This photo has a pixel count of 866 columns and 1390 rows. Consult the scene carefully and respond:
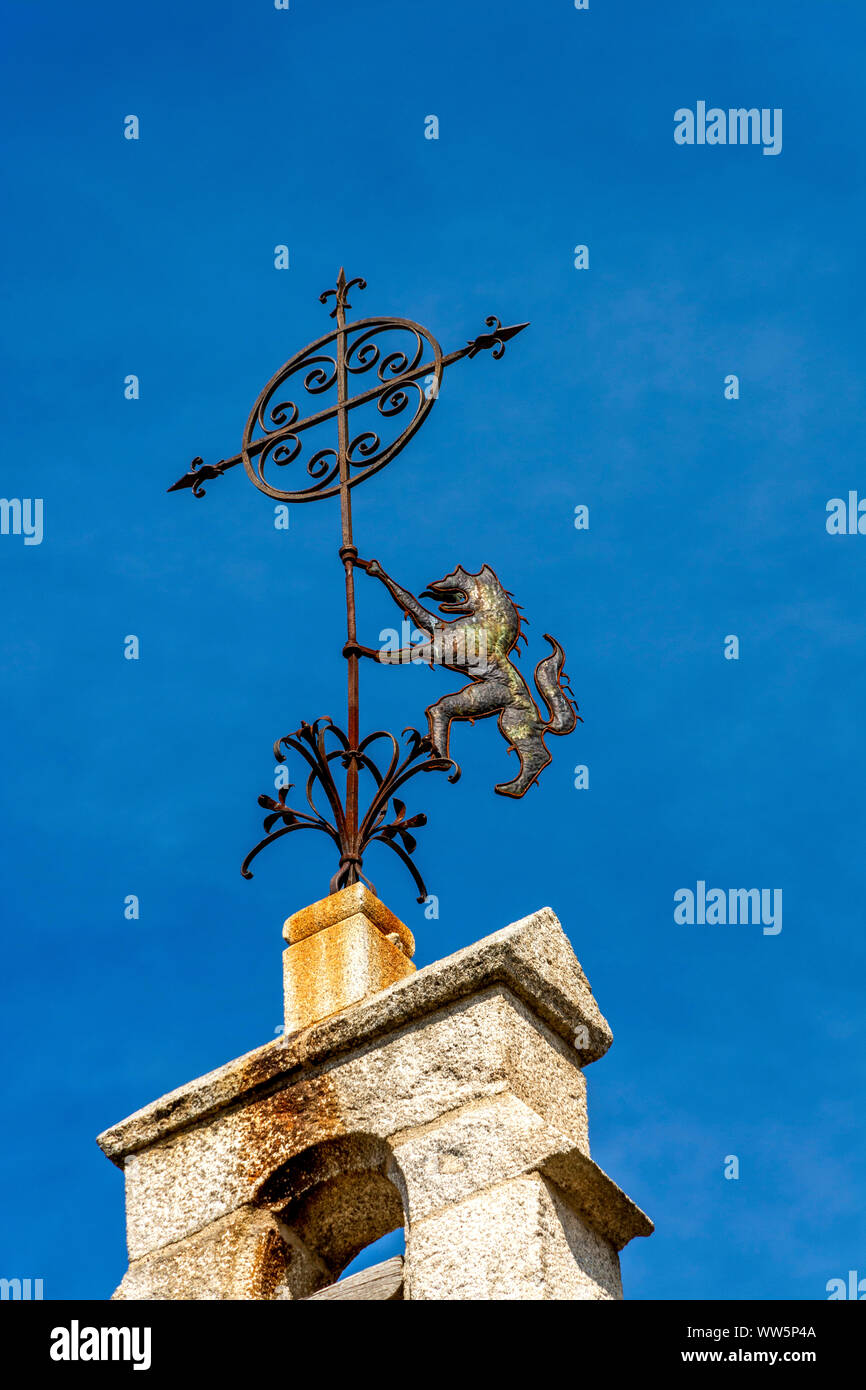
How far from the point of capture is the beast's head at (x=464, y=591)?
255 inches

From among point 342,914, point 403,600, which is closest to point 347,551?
point 403,600

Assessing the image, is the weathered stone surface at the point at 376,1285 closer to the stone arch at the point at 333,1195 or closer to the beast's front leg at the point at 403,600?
the stone arch at the point at 333,1195

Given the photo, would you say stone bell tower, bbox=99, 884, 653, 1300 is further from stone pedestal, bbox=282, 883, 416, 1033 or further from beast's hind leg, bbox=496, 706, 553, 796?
beast's hind leg, bbox=496, 706, 553, 796

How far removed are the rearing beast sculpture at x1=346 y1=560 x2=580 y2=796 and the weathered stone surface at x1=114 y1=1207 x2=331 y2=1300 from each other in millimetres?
1625

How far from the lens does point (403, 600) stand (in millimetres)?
6430

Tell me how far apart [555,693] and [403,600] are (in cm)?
62

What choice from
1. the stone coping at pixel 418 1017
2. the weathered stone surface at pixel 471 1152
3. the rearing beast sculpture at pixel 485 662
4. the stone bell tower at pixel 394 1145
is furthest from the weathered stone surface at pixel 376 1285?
the rearing beast sculpture at pixel 485 662

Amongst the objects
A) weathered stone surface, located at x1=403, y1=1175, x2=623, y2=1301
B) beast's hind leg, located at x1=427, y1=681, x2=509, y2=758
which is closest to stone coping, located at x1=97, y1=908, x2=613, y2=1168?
weathered stone surface, located at x1=403, y1=1175, x2=623, y2=1301

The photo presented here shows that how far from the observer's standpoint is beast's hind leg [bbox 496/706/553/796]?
6055 millimetres
